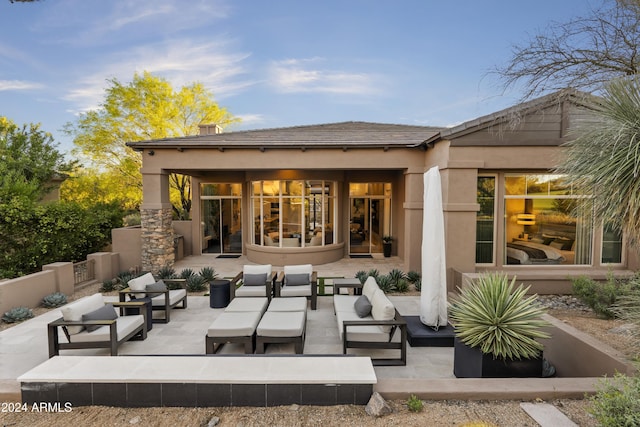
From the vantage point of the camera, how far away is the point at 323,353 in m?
5.10

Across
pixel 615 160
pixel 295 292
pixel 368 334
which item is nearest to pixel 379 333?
pixel 368 334

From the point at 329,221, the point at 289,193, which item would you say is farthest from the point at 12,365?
the point at 329,221

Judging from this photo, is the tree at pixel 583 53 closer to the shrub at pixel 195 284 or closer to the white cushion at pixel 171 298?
the white cushion at pixel 171 298

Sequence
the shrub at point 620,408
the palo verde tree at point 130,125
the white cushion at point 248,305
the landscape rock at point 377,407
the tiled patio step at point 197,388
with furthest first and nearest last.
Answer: the palo verde tree at point 130,125
the white cushion at point 248,305
the tiled patio step at point 197,388
the landscape rock at point 377,407
the shrub at point 620,408

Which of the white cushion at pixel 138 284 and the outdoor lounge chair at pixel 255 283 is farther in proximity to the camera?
the outdoor lounge chair at pixel 255 283

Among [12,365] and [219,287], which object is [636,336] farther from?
[12,365]

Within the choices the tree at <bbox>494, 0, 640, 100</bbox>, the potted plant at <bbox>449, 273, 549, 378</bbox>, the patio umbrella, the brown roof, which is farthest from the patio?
the tree at <bbox>494, 0, 640, 100</bbox>

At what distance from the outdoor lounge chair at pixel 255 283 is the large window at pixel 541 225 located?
690 centimetres

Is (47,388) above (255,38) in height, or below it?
below

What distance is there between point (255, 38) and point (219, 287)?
17749 mm

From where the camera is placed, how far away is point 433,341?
17.5 ft

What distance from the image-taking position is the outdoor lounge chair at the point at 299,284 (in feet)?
23.5

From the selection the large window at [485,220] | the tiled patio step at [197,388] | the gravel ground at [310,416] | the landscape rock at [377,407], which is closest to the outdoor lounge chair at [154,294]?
the tiled patio step at [197,388]

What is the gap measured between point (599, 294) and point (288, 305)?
6558mm
